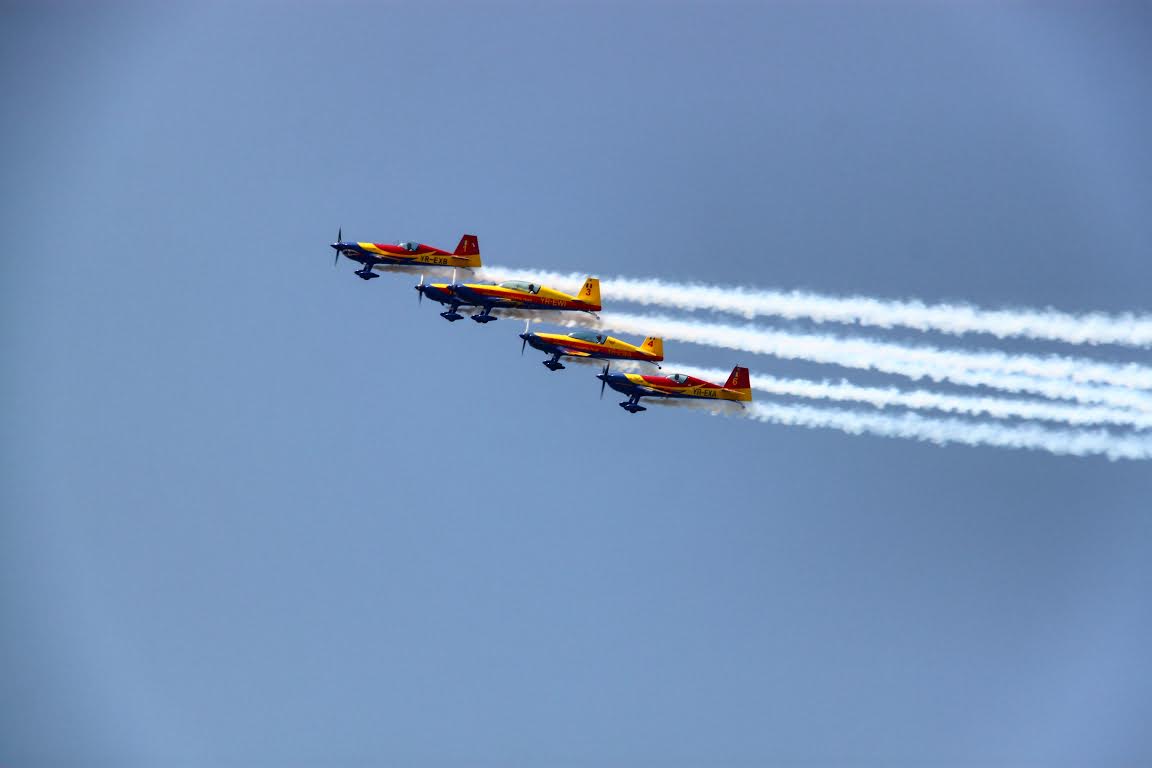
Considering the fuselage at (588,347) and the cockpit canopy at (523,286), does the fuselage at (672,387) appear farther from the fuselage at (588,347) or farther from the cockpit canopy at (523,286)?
the cockpit canopy at (523,286)

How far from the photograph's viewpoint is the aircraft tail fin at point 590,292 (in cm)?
8062

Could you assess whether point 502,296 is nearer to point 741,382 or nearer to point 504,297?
point 504,297

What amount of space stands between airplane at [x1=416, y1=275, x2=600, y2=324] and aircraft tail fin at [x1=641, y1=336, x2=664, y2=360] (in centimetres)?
355

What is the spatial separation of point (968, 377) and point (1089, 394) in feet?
21.6

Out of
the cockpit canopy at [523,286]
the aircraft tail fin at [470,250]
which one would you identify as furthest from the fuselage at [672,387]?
the aircraft tail fin at [470,250]

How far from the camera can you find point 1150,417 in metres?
72.7

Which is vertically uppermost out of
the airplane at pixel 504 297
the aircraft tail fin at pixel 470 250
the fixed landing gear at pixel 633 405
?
the aircraft tail fin at pixel 470 250

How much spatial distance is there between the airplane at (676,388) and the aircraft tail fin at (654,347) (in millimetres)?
1568

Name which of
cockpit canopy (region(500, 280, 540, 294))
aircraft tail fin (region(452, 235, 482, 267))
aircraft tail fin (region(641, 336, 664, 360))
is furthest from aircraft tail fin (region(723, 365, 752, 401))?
aircraft tail fin (region(452, 235, 482, 267))

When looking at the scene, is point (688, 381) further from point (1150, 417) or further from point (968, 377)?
point (1150, 417)

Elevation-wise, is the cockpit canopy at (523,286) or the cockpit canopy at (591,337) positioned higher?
the cockpit canopy at (523,286)

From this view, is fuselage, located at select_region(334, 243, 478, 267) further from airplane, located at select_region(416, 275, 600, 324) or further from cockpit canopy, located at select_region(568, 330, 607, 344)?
cockpit canopy, located at select_region(568, 330, 607, 344)

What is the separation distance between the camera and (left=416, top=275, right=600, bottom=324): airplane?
80.1 metres

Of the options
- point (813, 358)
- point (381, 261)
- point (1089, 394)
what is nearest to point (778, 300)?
point (813, 358)
